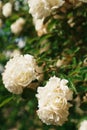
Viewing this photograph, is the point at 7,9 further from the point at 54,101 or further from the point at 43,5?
the point at 54,101

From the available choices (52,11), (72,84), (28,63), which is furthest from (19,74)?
(52,11)

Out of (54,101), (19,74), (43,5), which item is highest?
(43,5)

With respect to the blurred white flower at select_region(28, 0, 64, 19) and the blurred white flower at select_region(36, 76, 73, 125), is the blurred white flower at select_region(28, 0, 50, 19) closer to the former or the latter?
the blurred white flower at select_region(28, 0, 64, 19)

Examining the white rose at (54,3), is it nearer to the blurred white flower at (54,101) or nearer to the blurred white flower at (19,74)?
the blurred white flower at (19,74)

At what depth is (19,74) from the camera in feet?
8.48

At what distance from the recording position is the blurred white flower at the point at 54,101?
94.0 inches

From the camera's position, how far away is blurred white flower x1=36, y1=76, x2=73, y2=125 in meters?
2.39

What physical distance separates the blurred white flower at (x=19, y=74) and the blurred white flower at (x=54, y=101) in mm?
186

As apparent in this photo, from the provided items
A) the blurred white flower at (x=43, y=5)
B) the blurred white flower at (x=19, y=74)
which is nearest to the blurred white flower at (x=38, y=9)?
the blurred white flower at (x=43, y=5)

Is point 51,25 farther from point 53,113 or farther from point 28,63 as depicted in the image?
point 53,113

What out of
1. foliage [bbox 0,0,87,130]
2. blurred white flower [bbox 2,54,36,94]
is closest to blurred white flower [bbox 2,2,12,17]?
foliage [bbox 0,0,87,130]

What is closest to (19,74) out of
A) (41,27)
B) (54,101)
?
(54,101)

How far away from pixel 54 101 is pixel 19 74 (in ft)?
0.96

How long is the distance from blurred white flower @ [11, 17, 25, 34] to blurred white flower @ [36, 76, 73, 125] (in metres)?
1.59
